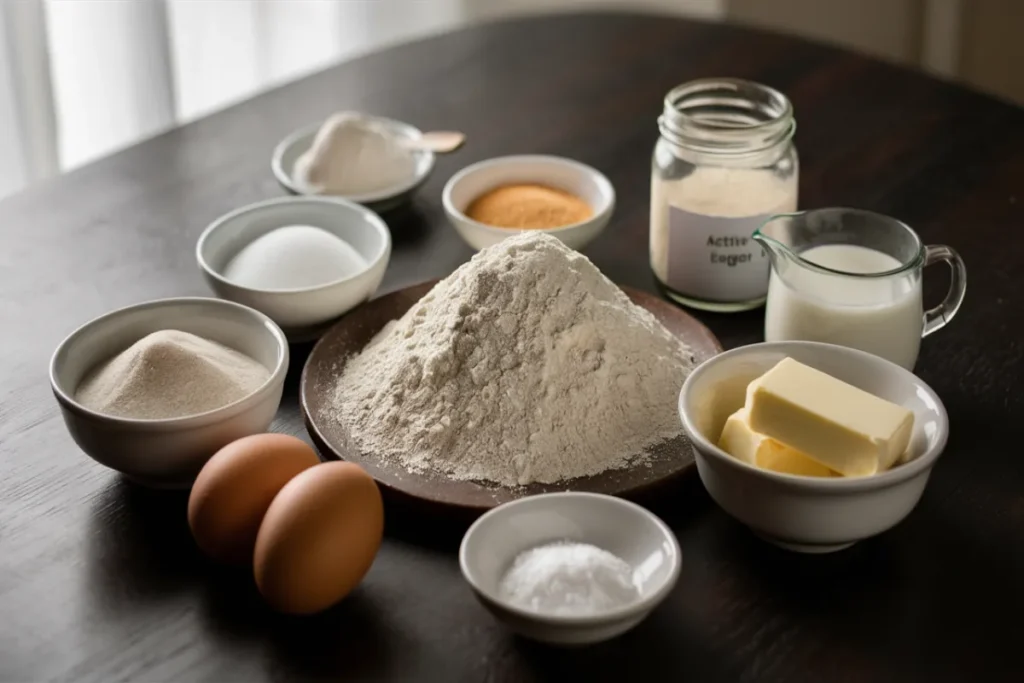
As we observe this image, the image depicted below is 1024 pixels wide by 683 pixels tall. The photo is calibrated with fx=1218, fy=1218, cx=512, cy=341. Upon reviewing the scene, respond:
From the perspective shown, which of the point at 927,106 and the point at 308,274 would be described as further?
the point at 927,106

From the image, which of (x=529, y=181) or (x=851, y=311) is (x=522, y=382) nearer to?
(x=851, y=311)

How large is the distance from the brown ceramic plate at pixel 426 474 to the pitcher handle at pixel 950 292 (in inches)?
8.0

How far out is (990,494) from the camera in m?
0.99

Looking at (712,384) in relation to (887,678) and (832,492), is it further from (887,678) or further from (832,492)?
(887,678)

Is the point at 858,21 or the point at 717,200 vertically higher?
the point at 717,200

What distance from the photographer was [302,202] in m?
1.34

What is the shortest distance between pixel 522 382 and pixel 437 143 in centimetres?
58

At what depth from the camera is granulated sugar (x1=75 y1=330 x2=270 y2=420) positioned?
0.98 m

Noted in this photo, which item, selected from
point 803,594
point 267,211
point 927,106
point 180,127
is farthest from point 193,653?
point 927,106

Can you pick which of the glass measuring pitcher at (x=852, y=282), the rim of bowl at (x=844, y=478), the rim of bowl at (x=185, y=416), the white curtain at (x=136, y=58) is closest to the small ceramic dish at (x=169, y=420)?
the rim of bowl at (x=185, y=416)

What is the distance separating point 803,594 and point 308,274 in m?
0.59

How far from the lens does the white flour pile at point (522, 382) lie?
0.99 meters

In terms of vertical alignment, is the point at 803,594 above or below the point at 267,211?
below

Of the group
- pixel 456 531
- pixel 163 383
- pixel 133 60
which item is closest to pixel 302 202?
pixel 163 383
